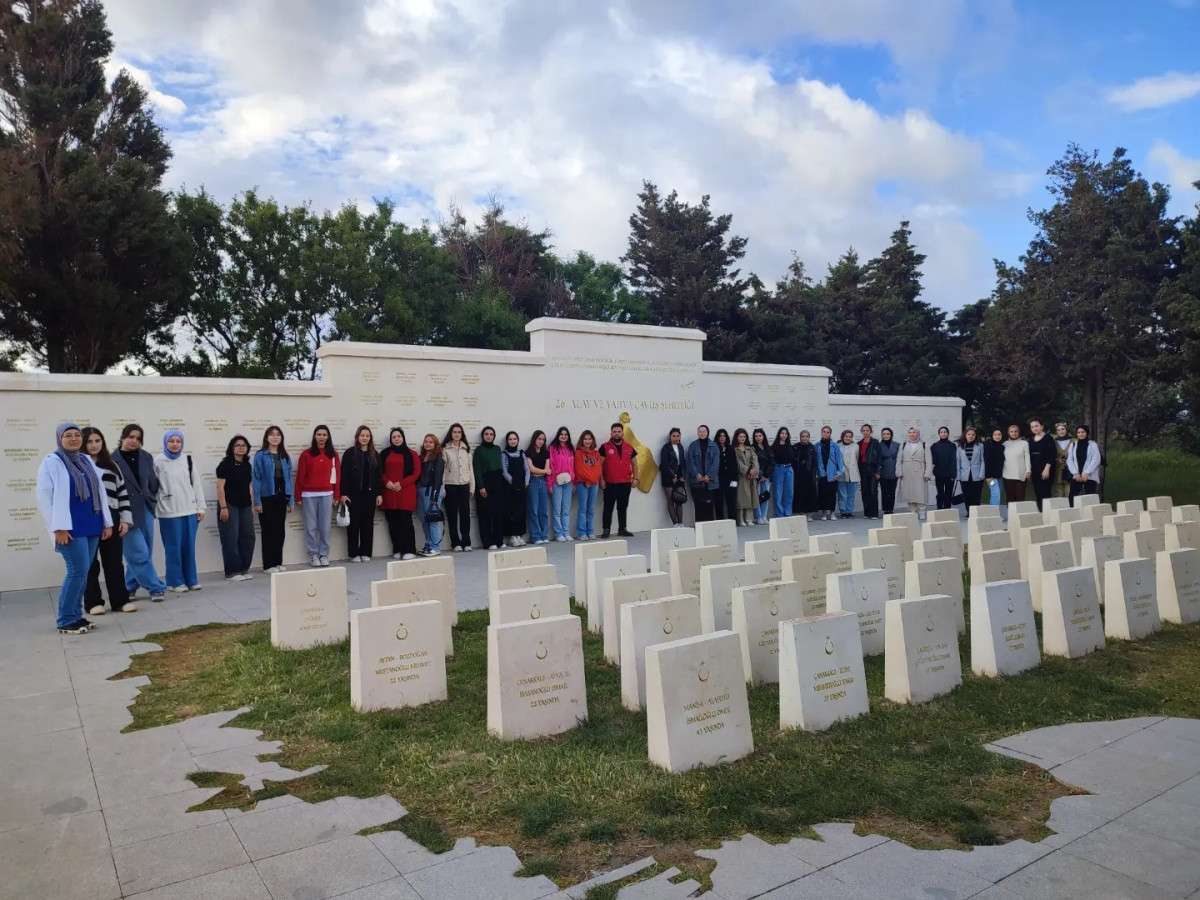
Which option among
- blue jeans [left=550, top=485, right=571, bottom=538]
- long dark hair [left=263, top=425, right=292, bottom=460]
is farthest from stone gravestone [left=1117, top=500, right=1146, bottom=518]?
long dark hair [left=263, top=425, right=292, bottom=460]

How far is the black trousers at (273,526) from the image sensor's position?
10.4 m

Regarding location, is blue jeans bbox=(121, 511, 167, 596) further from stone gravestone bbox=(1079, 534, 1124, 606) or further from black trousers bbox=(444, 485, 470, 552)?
stone gravestone bbox=(1079, 534, 1124, 606)

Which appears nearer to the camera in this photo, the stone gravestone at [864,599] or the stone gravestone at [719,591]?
the stone gravestone at [864,599]

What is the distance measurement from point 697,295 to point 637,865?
98.7 feet

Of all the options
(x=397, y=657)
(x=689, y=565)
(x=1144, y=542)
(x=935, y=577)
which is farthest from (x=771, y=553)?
(x=397, y=657)

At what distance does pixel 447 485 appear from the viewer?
11828mm

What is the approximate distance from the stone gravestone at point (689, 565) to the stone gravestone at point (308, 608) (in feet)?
9.23

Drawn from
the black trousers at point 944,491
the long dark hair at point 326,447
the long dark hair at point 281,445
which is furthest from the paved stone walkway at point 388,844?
the black trousers at point 944,491

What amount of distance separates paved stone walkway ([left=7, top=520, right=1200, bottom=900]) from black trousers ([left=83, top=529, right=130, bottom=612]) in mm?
3635

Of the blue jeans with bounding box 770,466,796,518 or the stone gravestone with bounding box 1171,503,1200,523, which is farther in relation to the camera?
the blue jeans with bounding box 770,466,796,518

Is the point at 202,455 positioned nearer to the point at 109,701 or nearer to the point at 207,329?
the point at 109,701

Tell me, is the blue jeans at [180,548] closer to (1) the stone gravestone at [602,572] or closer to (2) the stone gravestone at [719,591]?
(1) the stone gravestone at [602,572]

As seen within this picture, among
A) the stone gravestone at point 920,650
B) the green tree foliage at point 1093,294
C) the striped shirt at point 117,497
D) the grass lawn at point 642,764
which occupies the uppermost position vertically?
the green tree foliage at point 1093,294

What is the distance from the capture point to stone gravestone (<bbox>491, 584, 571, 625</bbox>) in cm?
575
